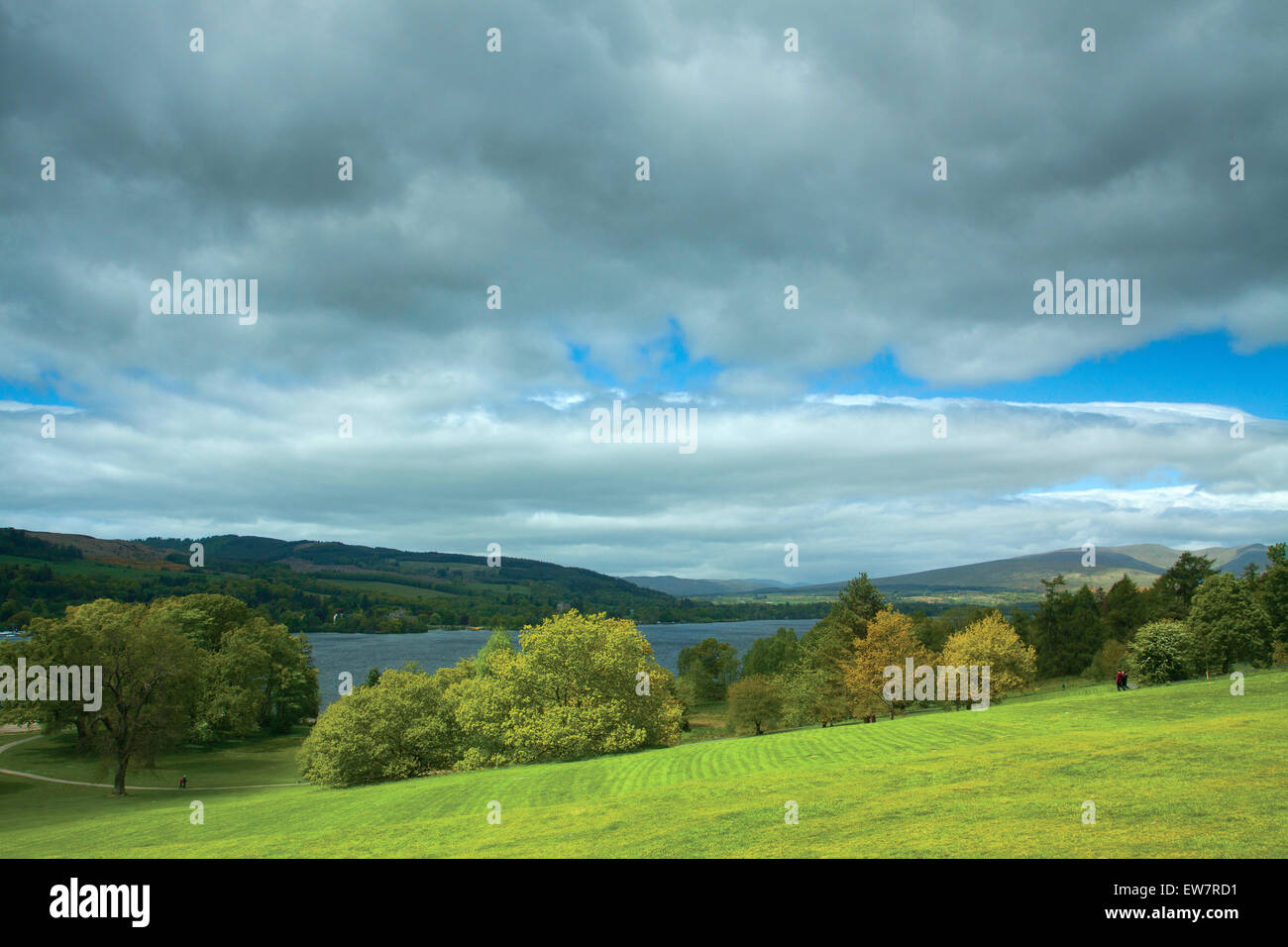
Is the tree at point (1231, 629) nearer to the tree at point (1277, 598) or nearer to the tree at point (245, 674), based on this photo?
the tree at point (1277, 598)

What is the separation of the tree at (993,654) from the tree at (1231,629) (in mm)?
13170

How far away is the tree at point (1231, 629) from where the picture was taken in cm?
5253

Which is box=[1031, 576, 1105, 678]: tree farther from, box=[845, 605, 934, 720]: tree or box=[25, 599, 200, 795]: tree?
box=[25, 599, 200, 795]: tree

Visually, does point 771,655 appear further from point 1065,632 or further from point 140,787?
point 140,787

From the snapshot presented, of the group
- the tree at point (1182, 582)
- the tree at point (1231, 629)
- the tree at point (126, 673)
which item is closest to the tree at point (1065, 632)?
the tree at point (1182, 582)

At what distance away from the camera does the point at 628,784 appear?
88.3ft

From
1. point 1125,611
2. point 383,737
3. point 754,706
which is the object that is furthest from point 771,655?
point 383,737

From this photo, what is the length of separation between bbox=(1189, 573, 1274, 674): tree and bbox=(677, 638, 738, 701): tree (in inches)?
2857

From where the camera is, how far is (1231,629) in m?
52.9

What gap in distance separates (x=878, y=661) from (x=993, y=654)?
1037 cm

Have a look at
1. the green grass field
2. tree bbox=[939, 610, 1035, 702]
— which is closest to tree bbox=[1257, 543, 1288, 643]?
tree bbox=[939, 610, 1035, 702]

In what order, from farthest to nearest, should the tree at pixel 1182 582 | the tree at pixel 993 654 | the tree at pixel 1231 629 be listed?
1. the tree at pixel 1182 582
2. the tree at pixel 993 654
3. the tree at pixel 1231 629
